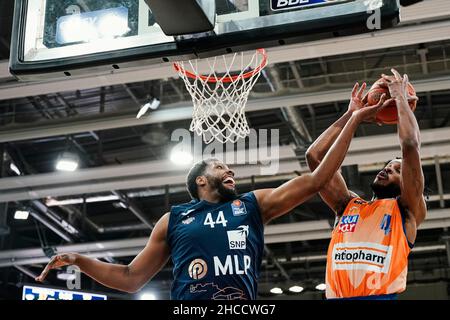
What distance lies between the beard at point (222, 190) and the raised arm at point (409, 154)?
0.88 meters

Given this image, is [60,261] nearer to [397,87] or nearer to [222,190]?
[222,190]

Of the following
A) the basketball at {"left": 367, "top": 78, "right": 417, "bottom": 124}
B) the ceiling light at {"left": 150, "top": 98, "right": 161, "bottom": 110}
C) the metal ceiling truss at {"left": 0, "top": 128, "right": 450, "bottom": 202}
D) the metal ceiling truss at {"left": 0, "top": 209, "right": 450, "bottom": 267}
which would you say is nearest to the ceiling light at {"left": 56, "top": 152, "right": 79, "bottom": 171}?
the metal ceiling truss at {"left": 0, "top": 128, "right": 450, "bottom": 202}

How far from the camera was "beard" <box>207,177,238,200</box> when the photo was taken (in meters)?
3.83

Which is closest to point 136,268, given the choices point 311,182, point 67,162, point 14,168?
point 311,182

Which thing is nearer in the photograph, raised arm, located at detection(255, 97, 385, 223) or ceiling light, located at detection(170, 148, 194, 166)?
raised arm, located at detection(255, 97, 385, 223)

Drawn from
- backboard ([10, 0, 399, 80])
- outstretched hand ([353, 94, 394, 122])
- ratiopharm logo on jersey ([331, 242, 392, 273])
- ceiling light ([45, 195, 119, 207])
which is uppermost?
ceiling light ([45, 195, 119, 207])

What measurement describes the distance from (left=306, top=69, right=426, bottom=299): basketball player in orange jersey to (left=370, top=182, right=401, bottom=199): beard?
17mm

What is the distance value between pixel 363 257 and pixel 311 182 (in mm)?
499

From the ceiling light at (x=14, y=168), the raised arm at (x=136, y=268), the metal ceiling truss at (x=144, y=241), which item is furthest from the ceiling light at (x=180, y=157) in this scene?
the raised arm at (x=136, y=268)

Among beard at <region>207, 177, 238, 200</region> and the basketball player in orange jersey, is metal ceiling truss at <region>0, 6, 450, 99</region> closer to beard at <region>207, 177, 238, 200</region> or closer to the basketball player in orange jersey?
the basketball player in orange jersey

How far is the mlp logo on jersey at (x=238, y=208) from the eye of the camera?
3641mm

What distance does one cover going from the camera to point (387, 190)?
4016 millimetres
